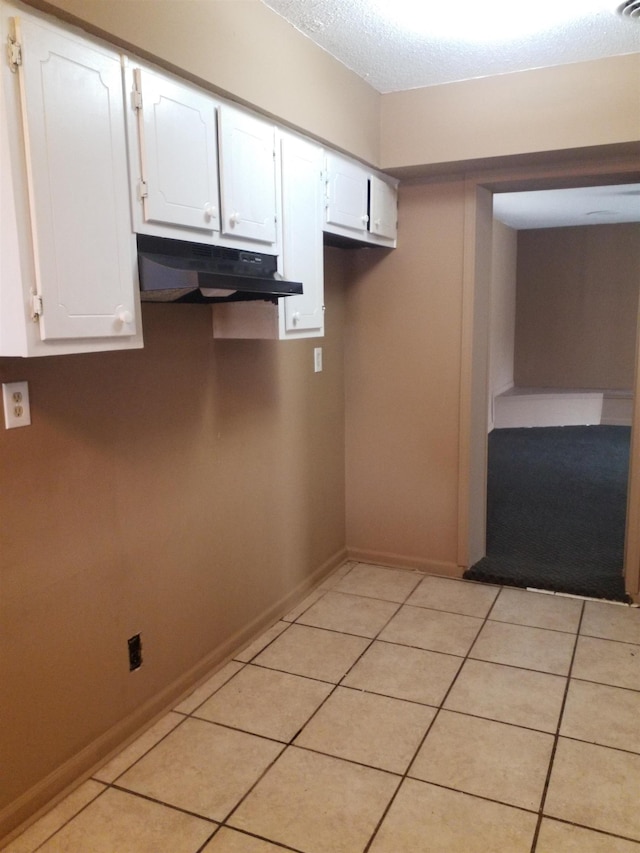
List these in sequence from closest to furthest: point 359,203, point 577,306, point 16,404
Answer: point 16,404, point 359,203, point 577,306

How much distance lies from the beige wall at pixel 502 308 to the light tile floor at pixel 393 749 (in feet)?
15.9

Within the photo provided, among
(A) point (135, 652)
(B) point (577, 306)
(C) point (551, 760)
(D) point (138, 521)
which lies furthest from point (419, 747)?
(B) point (577, 306)

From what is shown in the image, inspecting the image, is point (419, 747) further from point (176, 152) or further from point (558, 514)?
point (558, 514)

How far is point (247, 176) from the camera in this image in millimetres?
2318

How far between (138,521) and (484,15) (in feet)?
7.22

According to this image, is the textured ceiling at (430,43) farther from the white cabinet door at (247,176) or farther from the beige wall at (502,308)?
the beige wall at (502,308)

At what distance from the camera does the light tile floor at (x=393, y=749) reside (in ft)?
6.19

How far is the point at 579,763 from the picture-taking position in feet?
7.09

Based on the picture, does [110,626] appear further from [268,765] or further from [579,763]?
[579,763]

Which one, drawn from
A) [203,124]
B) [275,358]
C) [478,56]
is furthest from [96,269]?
[478,56]

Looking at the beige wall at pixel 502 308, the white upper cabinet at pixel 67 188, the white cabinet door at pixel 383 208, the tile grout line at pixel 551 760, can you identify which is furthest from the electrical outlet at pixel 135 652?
the beige wall at pixel 502 308

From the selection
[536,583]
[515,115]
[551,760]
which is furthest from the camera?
[536,583]

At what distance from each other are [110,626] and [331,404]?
6.05ft

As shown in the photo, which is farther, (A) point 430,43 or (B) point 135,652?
(A) point 430,43
